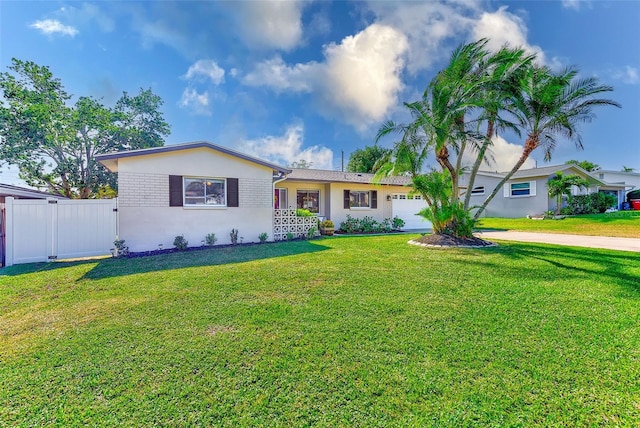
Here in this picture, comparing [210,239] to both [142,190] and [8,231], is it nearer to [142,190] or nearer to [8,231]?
[142,190]

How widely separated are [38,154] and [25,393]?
68.4ft

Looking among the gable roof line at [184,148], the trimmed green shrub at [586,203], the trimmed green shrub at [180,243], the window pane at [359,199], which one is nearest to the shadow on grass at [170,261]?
the trimmed green shrub at [180,243]

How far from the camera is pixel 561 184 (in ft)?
63.4

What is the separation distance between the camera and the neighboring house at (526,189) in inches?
844

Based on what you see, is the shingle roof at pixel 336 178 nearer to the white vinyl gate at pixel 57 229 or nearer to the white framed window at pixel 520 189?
the white vinyl gate at pixel 57 229

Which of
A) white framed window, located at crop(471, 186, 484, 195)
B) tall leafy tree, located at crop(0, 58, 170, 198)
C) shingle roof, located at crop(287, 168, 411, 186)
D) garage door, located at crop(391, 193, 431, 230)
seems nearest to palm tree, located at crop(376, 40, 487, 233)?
shingle roof, located at crop(287, 168, 411, 186)

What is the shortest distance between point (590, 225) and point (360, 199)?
13.6 metres

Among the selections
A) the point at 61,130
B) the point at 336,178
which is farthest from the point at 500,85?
the point at 61,130

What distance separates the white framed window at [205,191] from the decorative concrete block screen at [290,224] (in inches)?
97.3

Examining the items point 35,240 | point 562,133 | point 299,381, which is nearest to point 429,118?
point 562,133

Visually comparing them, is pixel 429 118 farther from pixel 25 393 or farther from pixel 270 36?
pixel 25 393

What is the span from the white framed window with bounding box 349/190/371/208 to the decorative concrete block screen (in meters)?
4.47

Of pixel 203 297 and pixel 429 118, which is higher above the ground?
pixel 429 118

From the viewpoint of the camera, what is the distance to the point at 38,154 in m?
16.7
